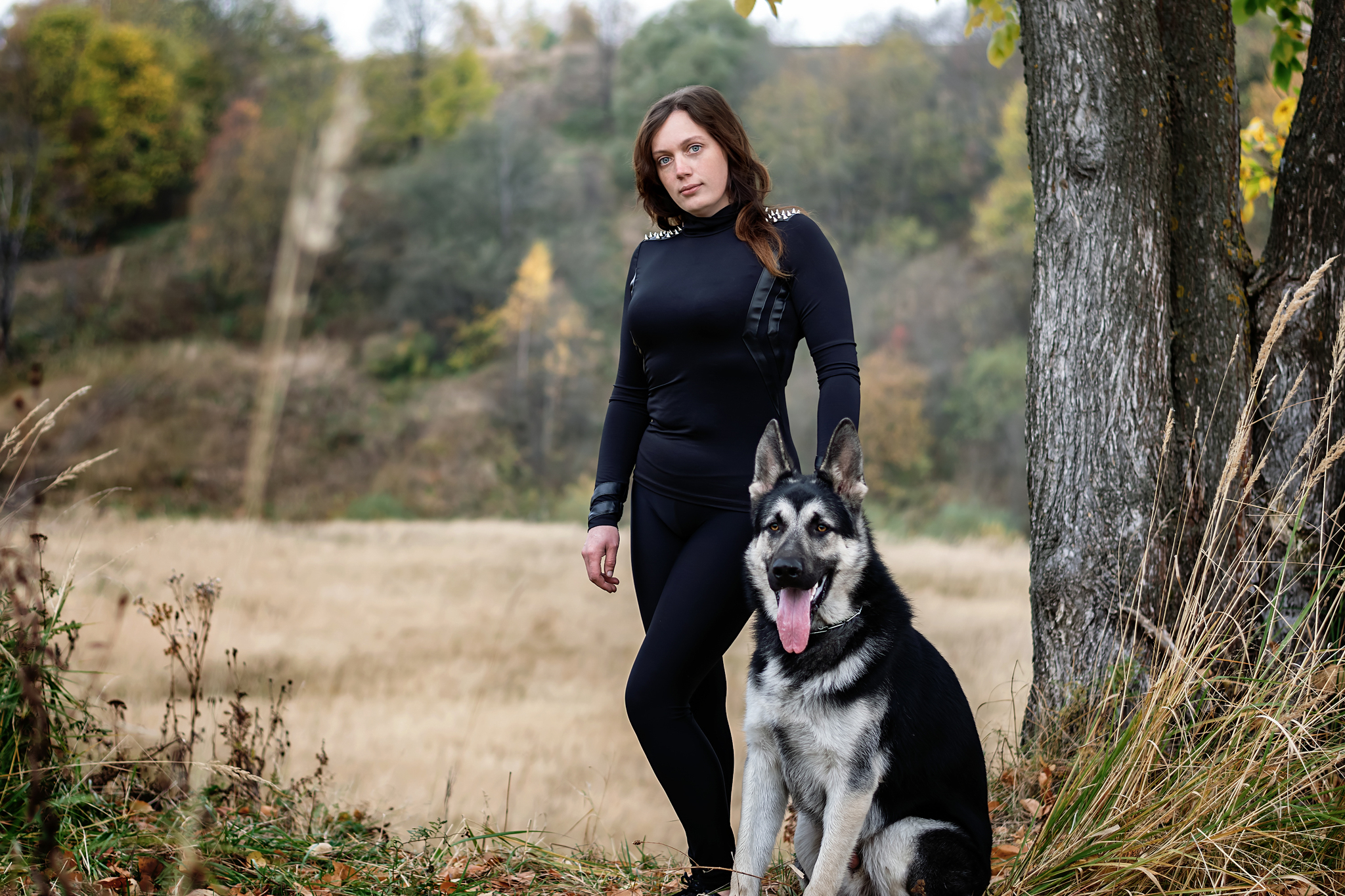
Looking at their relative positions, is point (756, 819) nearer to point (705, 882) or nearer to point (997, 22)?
point (705, 882)

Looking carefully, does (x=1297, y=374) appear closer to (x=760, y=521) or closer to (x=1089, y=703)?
(x=1089, y=703)

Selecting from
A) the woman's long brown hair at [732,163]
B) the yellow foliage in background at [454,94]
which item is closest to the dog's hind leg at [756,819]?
the woman's long brown hair at [732,163]

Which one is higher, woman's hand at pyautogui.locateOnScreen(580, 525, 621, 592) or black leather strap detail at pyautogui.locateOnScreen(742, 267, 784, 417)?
black leather strap detail at pyautogui.locateOnScreen(742, 267, 784, 417)

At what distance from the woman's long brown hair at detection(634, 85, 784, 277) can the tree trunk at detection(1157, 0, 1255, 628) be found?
6.73 feet

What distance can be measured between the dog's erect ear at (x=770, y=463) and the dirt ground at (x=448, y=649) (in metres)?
1.60

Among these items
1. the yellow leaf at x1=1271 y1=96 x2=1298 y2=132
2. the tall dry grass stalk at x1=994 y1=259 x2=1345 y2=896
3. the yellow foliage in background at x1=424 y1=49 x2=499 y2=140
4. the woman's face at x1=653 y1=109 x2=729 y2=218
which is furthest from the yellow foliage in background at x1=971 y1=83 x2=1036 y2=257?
the woman's face at x1=653 y1=109 x2=729 y2=218

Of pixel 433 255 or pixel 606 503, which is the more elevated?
pixel 433 255

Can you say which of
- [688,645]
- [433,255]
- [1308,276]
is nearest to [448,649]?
[688,645]

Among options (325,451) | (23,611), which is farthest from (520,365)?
(23,611)

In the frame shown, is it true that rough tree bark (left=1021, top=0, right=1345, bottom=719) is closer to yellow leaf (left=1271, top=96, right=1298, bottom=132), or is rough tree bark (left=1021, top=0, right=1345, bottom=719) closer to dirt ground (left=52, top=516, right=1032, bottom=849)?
dirt ground (left=52, top=516, right=1032, bottom=849)

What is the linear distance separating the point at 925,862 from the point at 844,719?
0.48 metres

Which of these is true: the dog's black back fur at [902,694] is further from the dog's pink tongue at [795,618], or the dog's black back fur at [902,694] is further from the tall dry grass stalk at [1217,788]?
the tall dry grass stalk at [1217,788]

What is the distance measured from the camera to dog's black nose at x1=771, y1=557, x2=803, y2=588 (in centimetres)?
262

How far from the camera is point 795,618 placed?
106 inches
